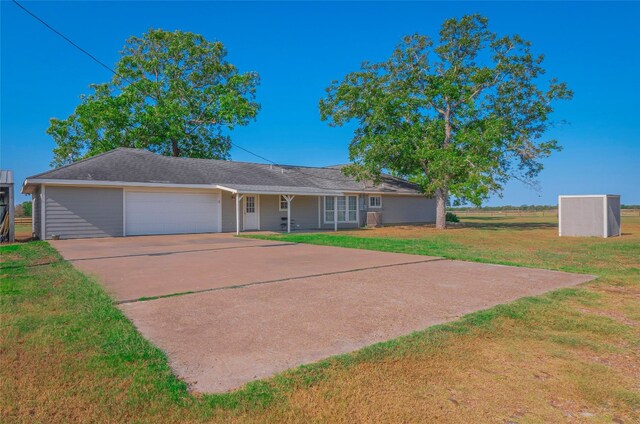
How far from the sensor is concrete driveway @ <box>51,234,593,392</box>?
366 centimetres

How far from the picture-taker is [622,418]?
2598 millimetres

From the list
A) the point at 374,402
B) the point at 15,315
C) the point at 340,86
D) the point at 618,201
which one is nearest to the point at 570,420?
the point at 374,402

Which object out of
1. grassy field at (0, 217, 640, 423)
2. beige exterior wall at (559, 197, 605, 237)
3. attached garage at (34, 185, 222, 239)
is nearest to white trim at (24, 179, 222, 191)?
attached garage at (34, 185, 222, 239)

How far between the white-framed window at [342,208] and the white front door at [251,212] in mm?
4537

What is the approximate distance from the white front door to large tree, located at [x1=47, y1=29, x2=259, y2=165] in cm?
1309

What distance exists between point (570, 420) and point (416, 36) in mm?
23904

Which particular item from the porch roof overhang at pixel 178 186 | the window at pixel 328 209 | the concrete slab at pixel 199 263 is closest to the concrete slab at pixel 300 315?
the concrete slab at pixel 199 263

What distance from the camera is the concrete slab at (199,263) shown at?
6777mm

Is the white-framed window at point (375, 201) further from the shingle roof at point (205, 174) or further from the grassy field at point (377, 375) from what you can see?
the grassy field at point (377, 375)

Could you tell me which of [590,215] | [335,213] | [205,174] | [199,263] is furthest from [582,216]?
[205,174]

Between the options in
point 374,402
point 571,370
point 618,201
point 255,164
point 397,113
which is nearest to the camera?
point 374,402

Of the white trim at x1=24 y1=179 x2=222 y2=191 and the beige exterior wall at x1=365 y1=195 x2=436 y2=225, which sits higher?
the white trim at x1=24 y1=179 x2=222 y2=191

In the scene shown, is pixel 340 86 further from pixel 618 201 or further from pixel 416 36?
pixel 618 201

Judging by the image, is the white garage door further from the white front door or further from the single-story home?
the white front door
